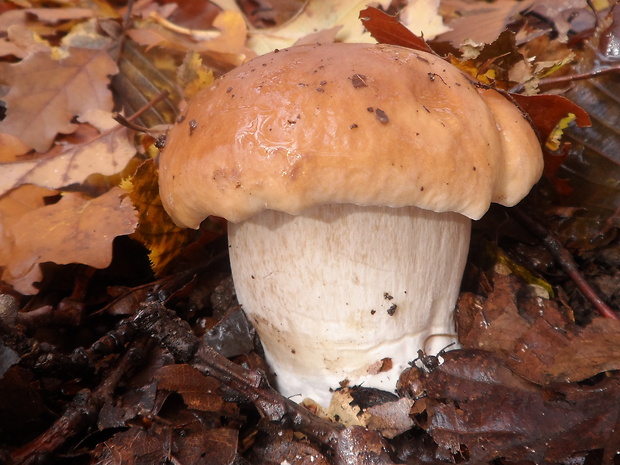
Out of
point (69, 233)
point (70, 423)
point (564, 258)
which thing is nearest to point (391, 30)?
point (564, 258)

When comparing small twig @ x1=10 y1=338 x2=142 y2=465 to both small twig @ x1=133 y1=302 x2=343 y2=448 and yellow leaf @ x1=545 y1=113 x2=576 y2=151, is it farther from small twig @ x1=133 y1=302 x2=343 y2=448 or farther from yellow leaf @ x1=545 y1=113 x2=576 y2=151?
yellow leaf @ x1=545 y1=113 x2=576 y2=151

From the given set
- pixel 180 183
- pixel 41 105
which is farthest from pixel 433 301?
pixel 41 105

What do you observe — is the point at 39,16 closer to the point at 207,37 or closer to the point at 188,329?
the point at 207,37

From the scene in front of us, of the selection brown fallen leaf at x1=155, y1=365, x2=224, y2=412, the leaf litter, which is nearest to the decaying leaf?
the leaf litter

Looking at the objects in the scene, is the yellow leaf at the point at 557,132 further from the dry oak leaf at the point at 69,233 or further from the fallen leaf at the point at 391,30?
the dry oak leaf at the point at 69,233

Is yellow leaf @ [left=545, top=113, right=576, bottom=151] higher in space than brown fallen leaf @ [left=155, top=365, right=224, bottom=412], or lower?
higher

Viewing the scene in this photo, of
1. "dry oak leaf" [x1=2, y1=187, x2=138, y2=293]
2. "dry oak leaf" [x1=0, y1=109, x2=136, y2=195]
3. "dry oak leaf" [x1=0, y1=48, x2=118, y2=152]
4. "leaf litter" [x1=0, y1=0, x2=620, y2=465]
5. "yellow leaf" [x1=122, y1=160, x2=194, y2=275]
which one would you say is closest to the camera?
"leaf litter" [x1=0, y1=0, x2=620, y2=465]

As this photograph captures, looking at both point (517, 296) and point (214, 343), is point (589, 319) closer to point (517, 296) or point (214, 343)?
point (517, 296)

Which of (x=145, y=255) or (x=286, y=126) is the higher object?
(x=286, y=126)
